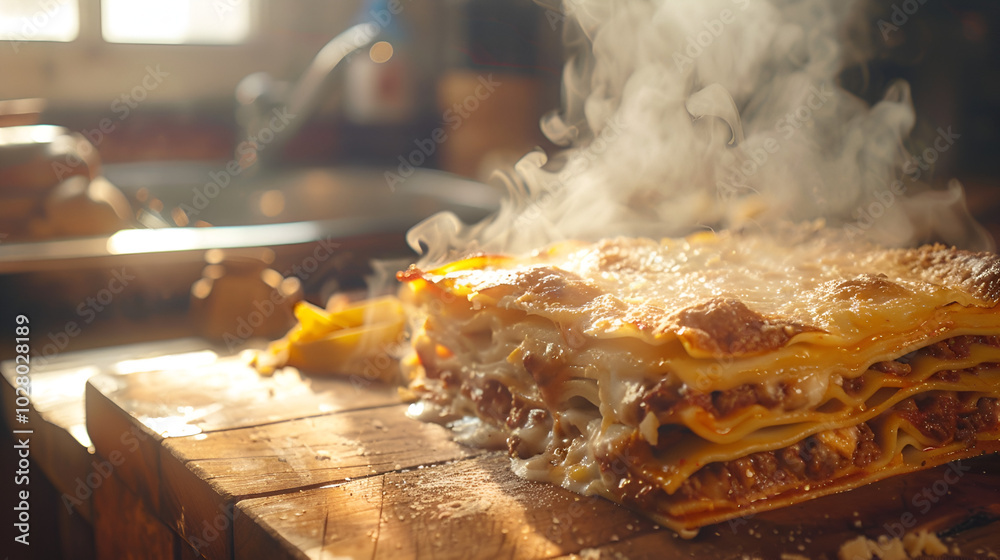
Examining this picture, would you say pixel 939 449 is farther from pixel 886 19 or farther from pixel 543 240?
pixel 886 19

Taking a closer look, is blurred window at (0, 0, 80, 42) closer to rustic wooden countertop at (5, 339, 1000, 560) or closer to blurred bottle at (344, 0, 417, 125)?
blurred bottle at (344, 0, 417, 125)

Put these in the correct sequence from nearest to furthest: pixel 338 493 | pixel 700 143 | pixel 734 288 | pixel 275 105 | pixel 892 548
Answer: pixel 892 548, pixel 338 493, pixel 734 288, pixel 700 143, pixel 275 105

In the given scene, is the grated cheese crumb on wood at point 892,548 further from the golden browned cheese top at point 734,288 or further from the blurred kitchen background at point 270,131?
the blurred kitchen background at point 270,131

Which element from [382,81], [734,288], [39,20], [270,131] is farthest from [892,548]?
[382,81]

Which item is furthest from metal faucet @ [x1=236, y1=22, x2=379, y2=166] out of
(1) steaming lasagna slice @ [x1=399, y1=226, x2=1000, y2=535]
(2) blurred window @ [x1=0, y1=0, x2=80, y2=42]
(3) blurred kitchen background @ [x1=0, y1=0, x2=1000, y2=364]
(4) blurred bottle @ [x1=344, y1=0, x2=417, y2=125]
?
(1) steaming lasagna slice @ [x1=399, y1=226, x2=1000, y2=535]

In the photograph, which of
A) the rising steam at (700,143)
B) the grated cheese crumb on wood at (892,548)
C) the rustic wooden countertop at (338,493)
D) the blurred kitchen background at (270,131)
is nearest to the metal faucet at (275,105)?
the blurred kitchen background at (270,131)

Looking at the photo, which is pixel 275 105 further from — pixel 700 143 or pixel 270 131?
pixel 700 143

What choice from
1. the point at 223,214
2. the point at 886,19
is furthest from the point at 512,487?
the point at 223,214
